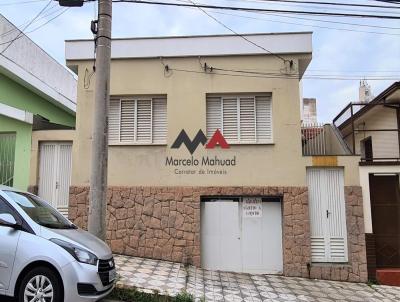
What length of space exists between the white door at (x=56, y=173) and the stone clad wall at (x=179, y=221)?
1.56ft

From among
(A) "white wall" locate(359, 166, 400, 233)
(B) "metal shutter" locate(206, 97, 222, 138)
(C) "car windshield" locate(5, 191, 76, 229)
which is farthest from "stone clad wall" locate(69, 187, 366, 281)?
(C) "car windshield" locate(5, 191, 76, 229)

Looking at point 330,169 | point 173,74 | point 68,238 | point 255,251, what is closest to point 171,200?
point 255,251

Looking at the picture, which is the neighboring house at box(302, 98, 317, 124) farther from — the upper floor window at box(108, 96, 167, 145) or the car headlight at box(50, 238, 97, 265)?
the car headlight at box(50, 238, 97, 265)

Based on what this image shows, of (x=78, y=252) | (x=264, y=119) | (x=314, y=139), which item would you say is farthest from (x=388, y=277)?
(x=78, y=252)

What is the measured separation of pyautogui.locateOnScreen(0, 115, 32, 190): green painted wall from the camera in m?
11.7

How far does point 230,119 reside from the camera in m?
11.7

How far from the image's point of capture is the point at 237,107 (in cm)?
1175

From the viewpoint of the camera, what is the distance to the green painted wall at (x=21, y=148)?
11688 millimetres

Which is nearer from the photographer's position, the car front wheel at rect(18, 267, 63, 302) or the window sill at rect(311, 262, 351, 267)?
the car front wheel at rect(18, 267, 63, 302)

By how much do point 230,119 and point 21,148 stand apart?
5.92 metres

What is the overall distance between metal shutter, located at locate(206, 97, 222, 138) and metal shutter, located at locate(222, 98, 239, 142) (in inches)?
→ 4.4

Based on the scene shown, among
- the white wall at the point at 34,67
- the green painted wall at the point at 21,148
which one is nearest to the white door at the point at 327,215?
the green painted wall at the point at 21,148

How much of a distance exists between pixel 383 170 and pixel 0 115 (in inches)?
414

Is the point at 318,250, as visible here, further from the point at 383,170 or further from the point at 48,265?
the point at 48,265
